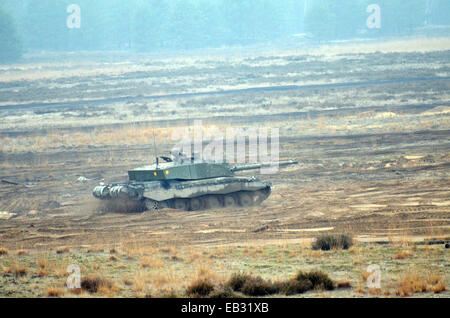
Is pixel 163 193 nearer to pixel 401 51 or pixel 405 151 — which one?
pixel 405 151

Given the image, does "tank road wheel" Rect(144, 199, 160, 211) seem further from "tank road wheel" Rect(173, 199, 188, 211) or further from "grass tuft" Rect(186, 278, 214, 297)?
"grass tuft" Rect(186, 278, 214, 297)

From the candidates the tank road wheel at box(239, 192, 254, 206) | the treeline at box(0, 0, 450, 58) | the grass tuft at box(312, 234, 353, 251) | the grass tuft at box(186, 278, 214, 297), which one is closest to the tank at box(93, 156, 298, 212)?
the tank road wheel at box(239, 192, 254, 206)

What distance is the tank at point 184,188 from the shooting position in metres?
23.8

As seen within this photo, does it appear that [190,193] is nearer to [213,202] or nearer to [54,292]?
[213,202]

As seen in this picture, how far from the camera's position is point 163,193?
23.9 meters

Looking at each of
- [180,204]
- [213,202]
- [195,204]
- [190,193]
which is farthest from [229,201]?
[180,204]

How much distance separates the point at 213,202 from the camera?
82.9 feet

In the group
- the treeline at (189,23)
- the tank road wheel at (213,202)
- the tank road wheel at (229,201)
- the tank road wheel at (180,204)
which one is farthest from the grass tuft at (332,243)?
the treeline at (189,23)

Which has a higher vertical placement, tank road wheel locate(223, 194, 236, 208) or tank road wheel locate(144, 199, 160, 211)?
tank road wheel locate(144, 199, 160, 211)

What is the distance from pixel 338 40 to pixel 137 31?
32339mm

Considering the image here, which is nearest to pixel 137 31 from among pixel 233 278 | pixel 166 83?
pixel 166 83

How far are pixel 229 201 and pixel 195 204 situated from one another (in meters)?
1.49

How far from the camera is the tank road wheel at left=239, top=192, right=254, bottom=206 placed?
84.8ft

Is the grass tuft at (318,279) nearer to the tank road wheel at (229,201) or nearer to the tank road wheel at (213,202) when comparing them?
the tank road wheel at (213,202)
